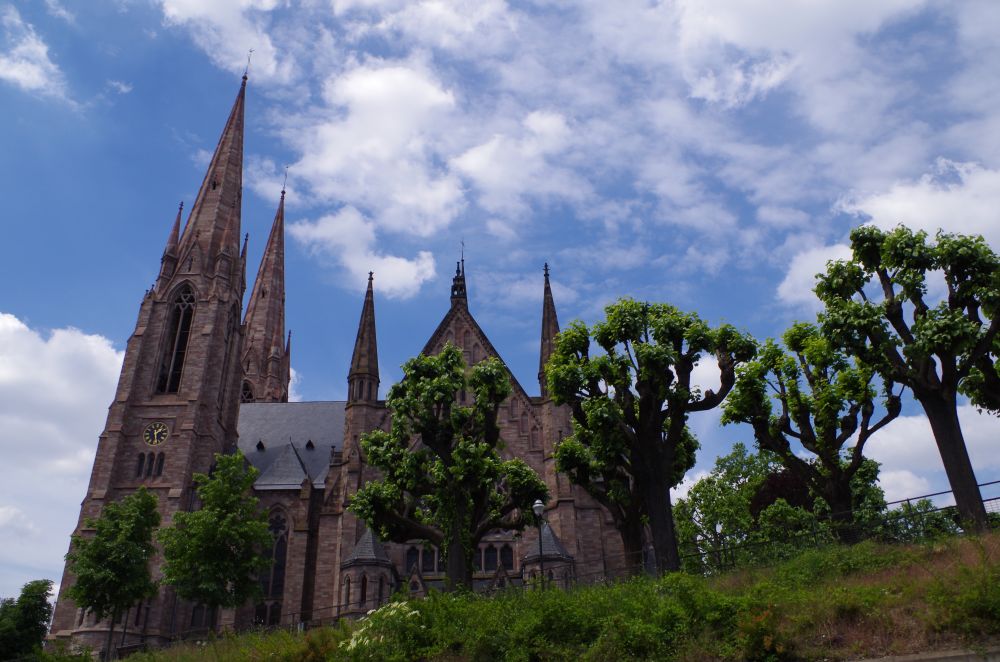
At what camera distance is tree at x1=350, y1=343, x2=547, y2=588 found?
922 inches

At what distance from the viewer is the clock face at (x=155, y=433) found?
1700 inches

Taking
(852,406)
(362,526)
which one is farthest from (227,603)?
(852,406)

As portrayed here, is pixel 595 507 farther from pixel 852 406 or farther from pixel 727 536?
pixel 852 406

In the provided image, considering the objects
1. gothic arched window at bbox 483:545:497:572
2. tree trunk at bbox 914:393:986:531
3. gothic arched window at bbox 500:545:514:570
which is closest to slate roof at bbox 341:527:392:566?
gothic arched window at bbox 483:545:497:572

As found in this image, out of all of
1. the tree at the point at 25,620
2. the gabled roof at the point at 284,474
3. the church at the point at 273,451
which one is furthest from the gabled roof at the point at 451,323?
the tree at the point at 25,620

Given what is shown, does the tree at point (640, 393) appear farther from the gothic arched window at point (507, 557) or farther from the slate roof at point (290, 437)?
the slate roof at point (290, 437)

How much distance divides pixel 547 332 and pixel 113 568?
944 inches

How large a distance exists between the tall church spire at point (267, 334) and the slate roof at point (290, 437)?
14348 millimetres

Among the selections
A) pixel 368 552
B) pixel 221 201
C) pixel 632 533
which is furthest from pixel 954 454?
pixel 221 201

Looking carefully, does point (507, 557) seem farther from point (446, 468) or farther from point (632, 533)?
point (446, 468)

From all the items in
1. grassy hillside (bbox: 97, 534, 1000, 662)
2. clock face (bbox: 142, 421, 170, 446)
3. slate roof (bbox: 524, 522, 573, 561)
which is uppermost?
clock face (bbox: 142, 421, 170, 446)

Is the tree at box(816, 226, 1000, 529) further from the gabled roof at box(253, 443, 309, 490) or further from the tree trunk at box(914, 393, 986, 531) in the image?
the gabled roof at box(253, 443, 309, 490)

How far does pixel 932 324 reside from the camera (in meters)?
20.0

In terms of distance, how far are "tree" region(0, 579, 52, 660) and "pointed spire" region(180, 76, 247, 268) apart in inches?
958
